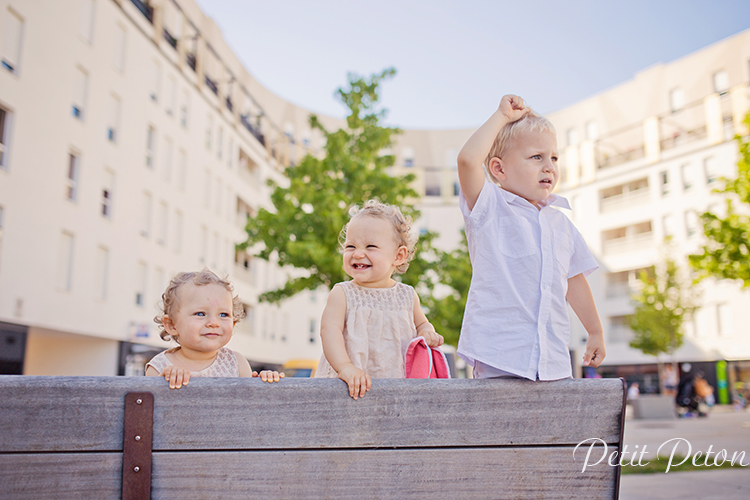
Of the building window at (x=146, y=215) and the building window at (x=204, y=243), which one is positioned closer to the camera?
the building window at (x=146, y=215)

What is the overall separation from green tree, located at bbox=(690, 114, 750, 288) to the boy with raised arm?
12.8 m

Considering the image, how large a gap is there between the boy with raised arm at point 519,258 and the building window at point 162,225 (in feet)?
90.1

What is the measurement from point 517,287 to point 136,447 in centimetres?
131

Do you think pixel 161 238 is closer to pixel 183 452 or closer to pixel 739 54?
pixel 183 452

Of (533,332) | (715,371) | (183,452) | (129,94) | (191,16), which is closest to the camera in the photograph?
(183,452)

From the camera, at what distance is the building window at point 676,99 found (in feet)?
141

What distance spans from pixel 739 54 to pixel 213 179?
32788mm

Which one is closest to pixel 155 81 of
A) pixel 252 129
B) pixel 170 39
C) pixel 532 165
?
pixel 170 39

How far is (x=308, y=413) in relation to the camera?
1681mm

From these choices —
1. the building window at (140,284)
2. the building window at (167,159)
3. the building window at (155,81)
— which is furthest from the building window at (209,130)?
the building window at (140,284)

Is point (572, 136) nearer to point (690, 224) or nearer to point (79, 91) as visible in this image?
point (690, 224)

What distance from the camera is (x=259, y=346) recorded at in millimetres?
39281

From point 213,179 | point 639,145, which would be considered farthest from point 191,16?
point 639,145

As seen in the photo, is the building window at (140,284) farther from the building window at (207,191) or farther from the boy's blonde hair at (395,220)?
the boy's blonde hair at (395,220)
